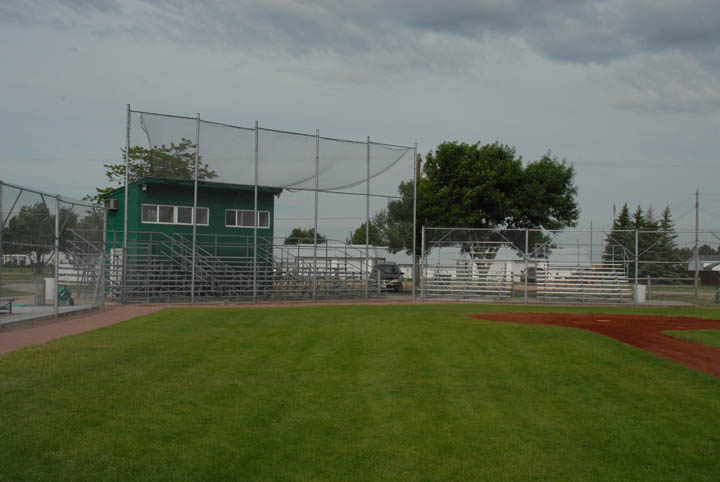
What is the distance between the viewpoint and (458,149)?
36.5 metres

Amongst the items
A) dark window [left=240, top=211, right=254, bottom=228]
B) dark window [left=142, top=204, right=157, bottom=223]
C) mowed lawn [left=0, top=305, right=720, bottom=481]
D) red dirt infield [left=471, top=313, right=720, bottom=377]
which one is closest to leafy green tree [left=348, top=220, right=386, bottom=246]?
dark window [left=240, top=211, right=254, bottom=228]

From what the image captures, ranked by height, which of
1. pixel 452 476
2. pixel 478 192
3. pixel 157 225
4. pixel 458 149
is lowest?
pixel 452 476

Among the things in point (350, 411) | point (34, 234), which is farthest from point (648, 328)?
point (34, 234)

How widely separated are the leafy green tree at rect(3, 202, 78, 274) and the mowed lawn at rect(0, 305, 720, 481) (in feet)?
11.4

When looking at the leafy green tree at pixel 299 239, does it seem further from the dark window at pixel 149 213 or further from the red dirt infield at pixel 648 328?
the red dirt infield at pixel 648 328

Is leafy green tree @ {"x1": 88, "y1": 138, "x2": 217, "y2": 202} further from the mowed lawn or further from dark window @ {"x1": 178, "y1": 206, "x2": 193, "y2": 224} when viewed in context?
the mowed lawn

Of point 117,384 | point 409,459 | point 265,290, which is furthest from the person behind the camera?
point 265,290

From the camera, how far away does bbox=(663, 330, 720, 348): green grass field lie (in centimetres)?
1226

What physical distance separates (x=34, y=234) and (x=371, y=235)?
14.9 m

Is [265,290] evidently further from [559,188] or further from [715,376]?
[559,188]

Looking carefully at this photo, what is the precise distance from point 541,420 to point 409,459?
6.32ft

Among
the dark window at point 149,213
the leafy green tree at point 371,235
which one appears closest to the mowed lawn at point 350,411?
the dark window at point 149,213

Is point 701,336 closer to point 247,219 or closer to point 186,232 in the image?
point 247,219

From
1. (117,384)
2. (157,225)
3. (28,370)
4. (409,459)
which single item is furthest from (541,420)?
(157,225)
